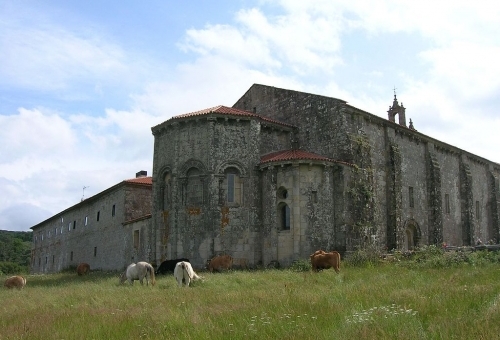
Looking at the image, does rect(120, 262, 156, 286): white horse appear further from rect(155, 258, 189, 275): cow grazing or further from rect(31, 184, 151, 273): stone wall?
rect(31, 184, 151, 273): stone wall

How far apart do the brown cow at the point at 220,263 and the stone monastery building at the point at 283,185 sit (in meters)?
0.95

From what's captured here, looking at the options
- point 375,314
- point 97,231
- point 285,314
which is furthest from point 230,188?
point 97,231

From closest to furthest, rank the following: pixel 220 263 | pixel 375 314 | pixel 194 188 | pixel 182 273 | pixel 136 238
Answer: pixel 375 314 → pixel 182 273 → pixel 220 263 → pixel 194 188 → pixel 136 238

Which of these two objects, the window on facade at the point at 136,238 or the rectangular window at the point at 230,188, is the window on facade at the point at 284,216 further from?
the window on facade at the point at 136,238

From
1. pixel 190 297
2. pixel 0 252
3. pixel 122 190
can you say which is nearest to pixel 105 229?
pixel 122 190

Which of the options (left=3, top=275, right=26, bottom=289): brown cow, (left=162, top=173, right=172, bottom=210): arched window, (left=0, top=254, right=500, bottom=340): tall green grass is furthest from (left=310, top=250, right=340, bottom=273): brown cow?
(left=3, top=275, right=26, bottom=289): brown cow

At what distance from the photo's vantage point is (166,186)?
26.6m

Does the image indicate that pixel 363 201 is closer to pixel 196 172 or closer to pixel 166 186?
pixel 196 172

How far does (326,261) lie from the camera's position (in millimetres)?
19484

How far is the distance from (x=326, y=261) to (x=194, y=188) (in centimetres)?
869

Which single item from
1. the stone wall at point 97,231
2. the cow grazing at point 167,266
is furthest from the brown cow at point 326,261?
the stone wall at point 97,231

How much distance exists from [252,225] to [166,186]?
534cm

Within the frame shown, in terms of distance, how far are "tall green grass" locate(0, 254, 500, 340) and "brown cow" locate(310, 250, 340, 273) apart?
4.96 m

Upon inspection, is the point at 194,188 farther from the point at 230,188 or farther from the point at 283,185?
the point at 283,185
